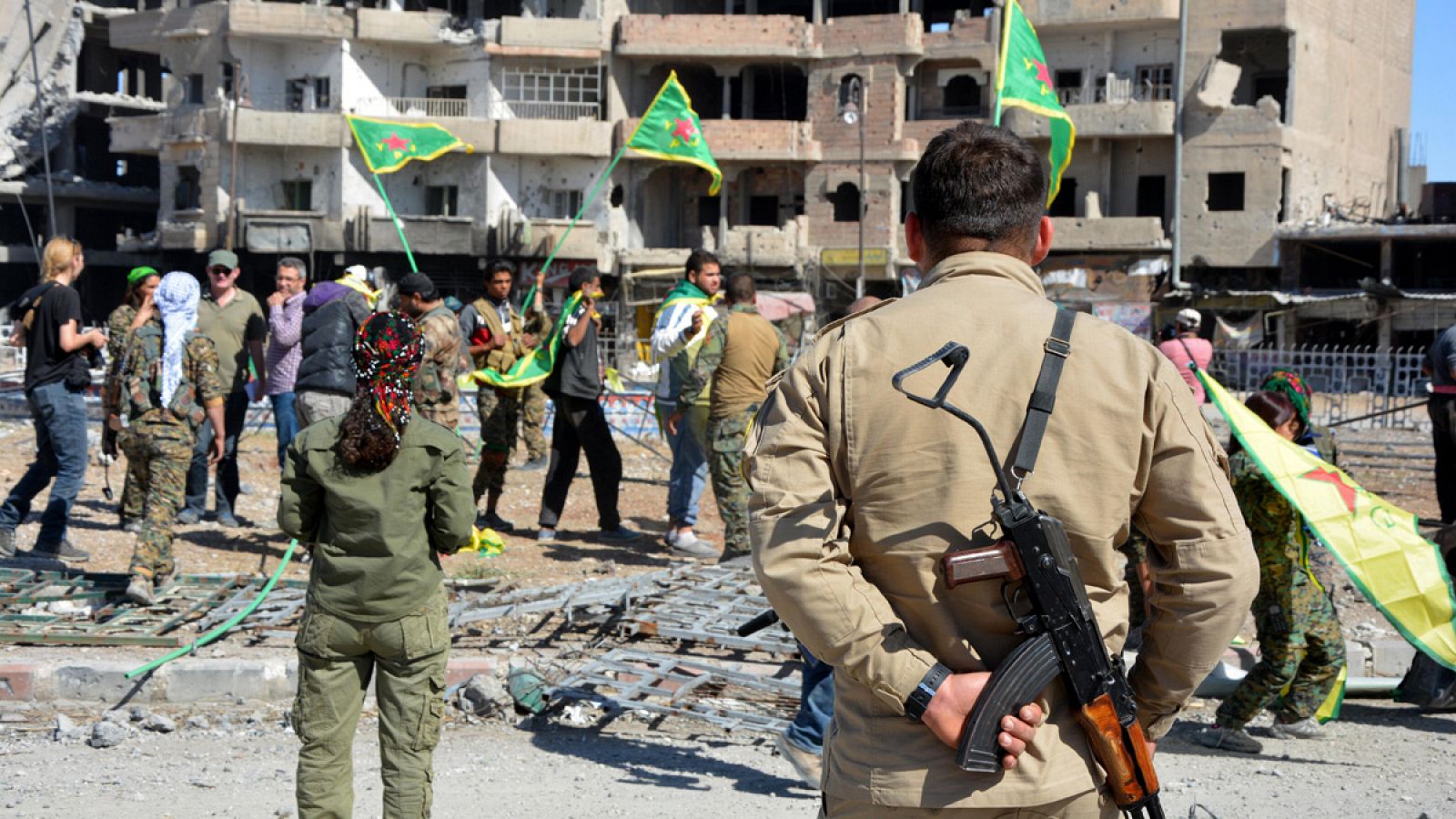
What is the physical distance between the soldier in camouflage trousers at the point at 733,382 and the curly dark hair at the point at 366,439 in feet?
15.7

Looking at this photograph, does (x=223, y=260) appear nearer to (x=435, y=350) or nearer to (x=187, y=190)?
(x=435, y=350)

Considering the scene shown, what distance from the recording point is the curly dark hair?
14.2 feet

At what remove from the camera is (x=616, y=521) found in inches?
431

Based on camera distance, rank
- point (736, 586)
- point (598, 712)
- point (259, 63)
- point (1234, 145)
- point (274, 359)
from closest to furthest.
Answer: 1. point (598, 712)
2. point (736, 586)
3. point (274, 359)
4. point (1234, 145)
5. point (259, 63)

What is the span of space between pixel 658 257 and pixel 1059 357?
3965 centimetres

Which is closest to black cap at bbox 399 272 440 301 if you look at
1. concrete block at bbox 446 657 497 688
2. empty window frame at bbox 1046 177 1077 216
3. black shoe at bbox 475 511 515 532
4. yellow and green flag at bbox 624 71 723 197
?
black shoe at bbox 475 511 515 532

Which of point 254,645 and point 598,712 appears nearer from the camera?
point 598,712

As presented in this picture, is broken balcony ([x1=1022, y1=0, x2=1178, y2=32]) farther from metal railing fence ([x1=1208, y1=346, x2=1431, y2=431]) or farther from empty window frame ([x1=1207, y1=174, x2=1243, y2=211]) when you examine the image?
metal railing fence ([x1=1208, y1=346, x2=1431, y2=431])

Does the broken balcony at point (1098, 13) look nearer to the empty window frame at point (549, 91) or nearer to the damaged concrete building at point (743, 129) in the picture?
the damaged concrete building at point (743, 129)

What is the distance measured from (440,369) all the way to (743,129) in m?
35.2

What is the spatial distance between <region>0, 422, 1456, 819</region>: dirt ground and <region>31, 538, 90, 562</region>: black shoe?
2.13m

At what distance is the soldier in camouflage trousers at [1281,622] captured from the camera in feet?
19.7

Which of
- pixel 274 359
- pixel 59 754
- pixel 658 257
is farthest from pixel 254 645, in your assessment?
pixel 658 257

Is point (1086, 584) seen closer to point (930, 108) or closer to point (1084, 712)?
point (1084, 712)
